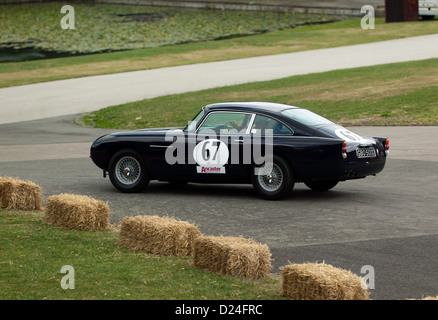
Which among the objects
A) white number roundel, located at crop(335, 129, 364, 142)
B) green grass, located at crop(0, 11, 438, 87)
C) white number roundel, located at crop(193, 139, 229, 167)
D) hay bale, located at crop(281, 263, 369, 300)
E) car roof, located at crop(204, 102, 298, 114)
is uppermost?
green grass, located at crop(0, 11, 438, 87)

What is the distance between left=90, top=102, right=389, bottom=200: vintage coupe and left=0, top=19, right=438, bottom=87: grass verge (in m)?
21.2

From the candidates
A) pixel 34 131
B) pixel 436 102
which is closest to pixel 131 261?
pixel 34 131

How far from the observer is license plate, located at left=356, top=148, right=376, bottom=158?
12359mm

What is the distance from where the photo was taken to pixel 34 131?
77.1 feet

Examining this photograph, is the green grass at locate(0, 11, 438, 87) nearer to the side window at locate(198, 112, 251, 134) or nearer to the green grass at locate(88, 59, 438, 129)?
the green grass at locate(88, 59, 438, 129)

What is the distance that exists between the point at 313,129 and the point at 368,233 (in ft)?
9.06

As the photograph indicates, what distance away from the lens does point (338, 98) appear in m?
26.2

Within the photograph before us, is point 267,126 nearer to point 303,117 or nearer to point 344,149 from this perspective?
point 303,117

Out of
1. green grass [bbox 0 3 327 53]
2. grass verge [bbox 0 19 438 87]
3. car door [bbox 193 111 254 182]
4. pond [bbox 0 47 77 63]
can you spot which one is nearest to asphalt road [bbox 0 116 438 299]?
car door [bbox 193 111 254 182]

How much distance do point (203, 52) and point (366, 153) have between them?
28.7 meters

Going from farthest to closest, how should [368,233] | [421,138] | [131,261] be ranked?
[421,138] → [368,233] → [131,261]
